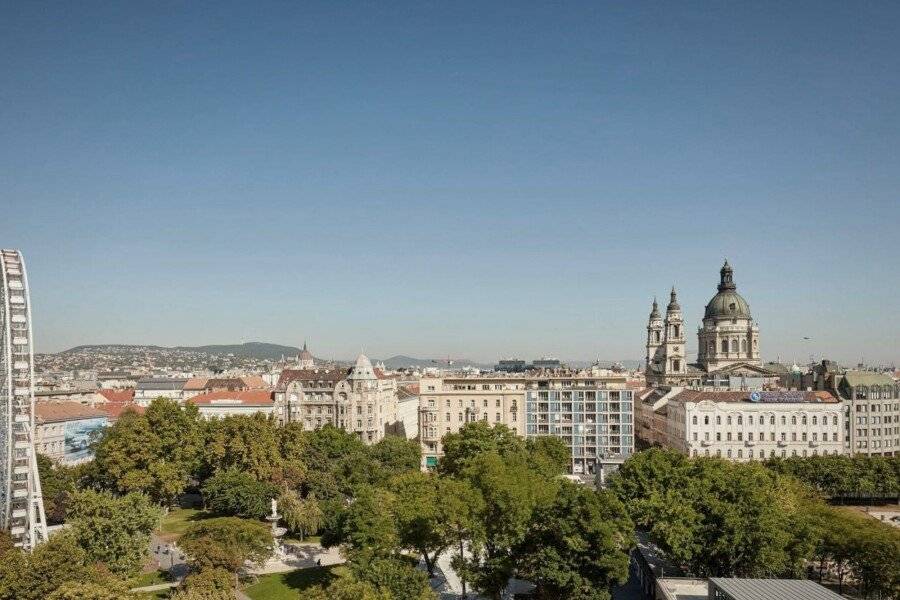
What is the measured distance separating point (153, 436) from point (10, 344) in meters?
31.3

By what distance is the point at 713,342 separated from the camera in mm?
191250

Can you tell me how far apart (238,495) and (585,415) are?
6177cm

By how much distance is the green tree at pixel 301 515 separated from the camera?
237 feet

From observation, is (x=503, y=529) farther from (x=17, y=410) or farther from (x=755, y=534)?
(x=17, y=410)

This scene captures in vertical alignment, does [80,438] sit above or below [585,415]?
below

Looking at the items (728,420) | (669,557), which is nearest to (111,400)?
(728,420)

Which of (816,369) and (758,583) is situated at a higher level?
(816,369)

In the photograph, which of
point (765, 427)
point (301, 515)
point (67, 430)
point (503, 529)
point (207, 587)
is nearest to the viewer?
point (207, 587)

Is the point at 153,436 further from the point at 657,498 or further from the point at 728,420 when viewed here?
the point at 728,420

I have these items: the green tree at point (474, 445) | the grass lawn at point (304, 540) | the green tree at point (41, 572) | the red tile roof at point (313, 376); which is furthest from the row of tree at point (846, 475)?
the green tree at point (41, 572)

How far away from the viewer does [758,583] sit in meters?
43.4

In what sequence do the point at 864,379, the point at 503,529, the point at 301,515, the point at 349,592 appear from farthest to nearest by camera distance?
the point at 864,379 → the point at 301,515 → the point at 503,529 → the point at 349,592

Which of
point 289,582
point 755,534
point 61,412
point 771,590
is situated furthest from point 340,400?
point 771,590

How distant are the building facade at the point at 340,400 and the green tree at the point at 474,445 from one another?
2943cm
